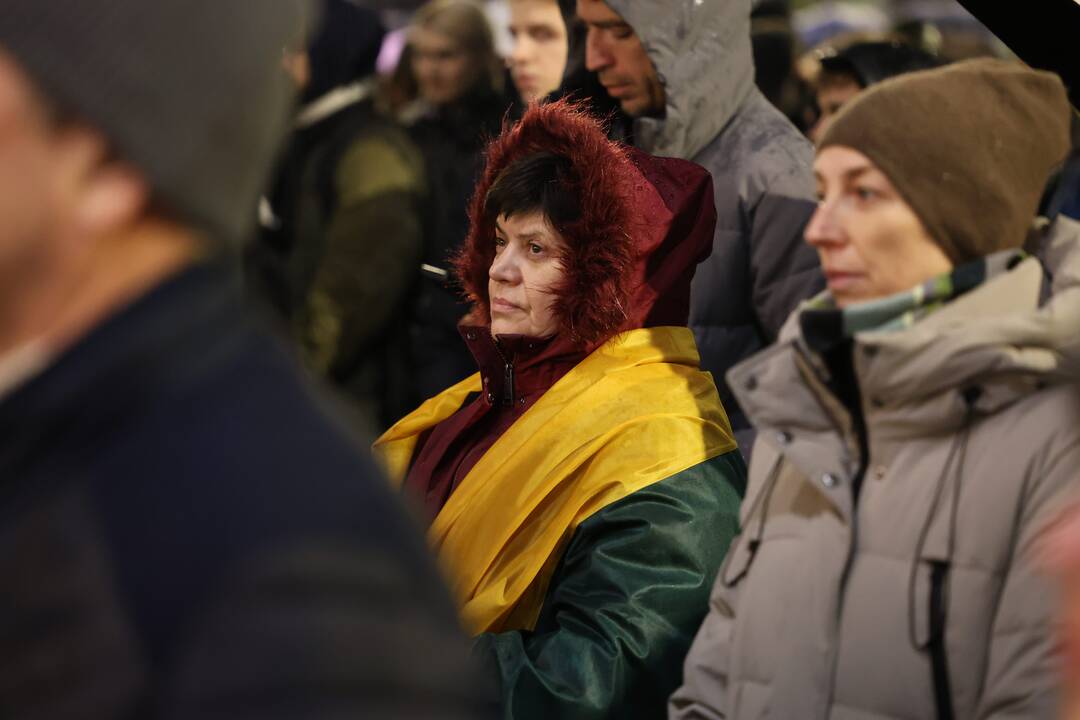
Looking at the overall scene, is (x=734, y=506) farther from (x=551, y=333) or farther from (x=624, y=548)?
(x=551, y=333)

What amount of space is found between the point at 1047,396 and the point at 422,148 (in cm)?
469

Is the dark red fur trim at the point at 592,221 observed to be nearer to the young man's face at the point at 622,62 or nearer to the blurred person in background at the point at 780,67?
the young man's face at the point at 622,62

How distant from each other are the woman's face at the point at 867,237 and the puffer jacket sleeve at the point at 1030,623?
1.02ft

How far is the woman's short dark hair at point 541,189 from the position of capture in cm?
322

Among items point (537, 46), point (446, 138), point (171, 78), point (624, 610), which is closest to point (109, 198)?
point (171, 78)

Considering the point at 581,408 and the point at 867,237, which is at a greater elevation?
the point at 867,237

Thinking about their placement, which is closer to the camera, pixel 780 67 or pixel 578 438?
pixel 578 438

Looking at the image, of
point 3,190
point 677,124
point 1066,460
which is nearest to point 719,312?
point 677,124

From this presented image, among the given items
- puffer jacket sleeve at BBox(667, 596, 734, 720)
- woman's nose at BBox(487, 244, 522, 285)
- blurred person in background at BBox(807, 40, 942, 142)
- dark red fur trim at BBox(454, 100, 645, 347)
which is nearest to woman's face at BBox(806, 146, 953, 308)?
puffer jacket sleeve at BBox(667, 596, 734, 720)

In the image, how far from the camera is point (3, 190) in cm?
117

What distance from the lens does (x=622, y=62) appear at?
13.1 ft

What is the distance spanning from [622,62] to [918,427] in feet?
6.42

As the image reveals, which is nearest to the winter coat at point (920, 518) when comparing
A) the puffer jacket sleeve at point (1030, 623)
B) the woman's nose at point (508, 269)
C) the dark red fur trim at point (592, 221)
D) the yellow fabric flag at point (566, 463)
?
the puffer jacket sleeve at point (1030, 623)

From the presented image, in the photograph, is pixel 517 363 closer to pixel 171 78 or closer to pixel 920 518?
pixel 920 518
